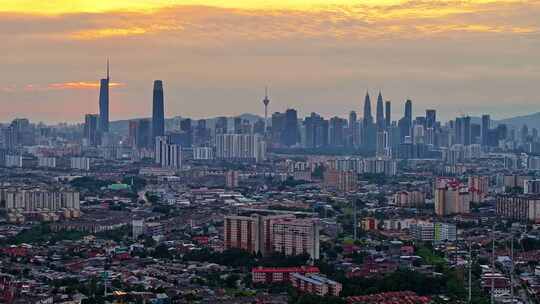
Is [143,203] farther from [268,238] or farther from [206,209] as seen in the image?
[268,238]

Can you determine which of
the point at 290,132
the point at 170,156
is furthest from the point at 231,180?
the point at 290,132

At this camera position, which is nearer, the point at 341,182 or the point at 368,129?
the point at 341,182

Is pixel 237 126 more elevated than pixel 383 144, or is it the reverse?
pixel 237 126

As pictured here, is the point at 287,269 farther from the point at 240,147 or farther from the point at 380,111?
the point at 380,111

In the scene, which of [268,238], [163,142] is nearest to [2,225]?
[268,238]

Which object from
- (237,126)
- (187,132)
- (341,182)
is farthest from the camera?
(237,126)

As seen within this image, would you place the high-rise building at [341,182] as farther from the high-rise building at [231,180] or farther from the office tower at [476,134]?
the office tower at [476,134]

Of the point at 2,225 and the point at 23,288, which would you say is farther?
the point at 2,225
